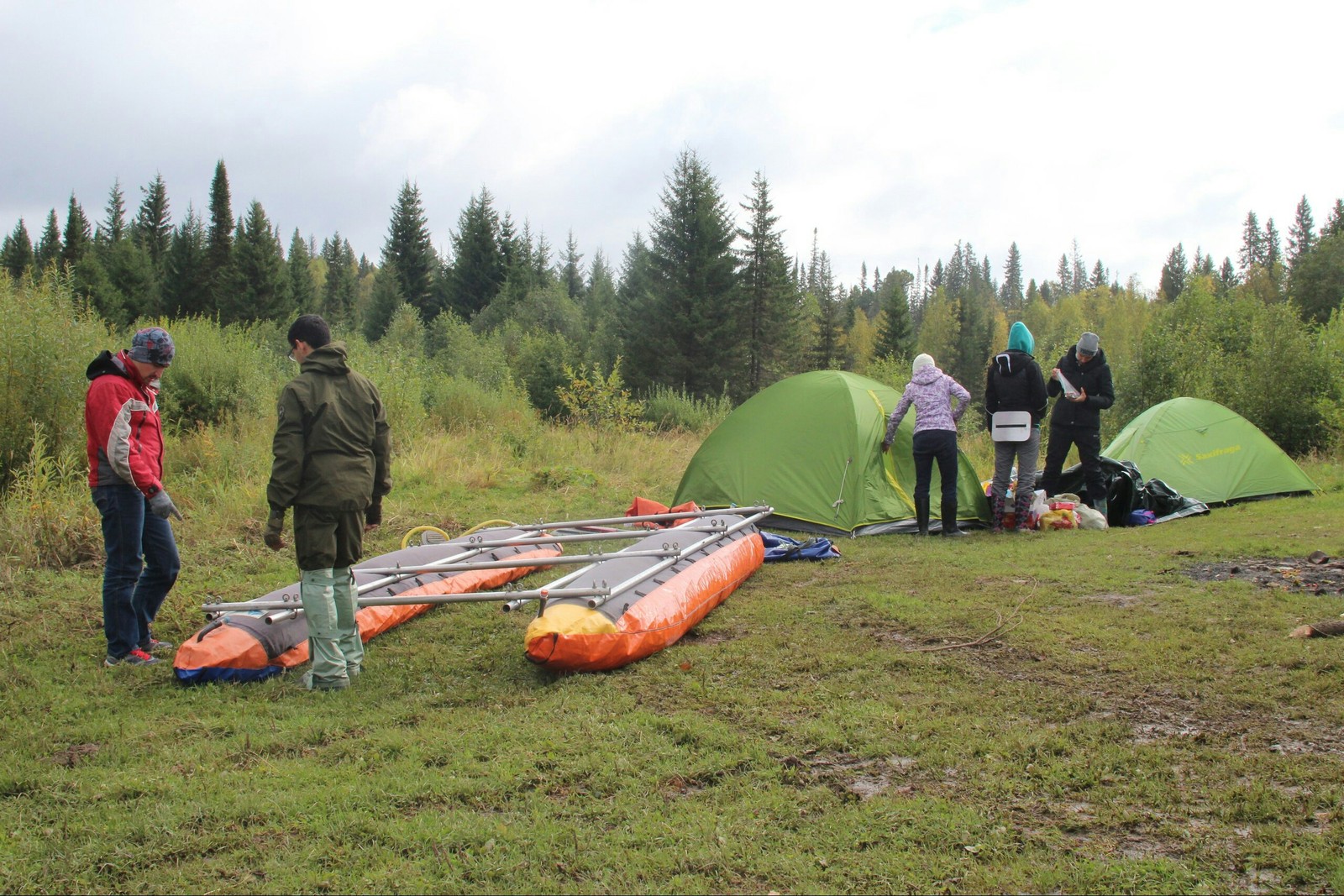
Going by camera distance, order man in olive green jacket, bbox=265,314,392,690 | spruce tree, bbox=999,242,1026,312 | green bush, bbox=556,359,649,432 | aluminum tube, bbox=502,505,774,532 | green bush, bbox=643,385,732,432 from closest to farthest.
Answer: man in olive green jacket, bbox=265,314,392,690 → aluminum tube, bbox=502,505,774,532 → green bush, bbox=556,359,649,432 → green bush, bbox=643,385,732,432 → spruce tree, bbox=999,242,1026,312

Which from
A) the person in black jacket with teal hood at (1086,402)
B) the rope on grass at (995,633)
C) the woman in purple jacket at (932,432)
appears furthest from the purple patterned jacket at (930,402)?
the rope on grass at (995,633)

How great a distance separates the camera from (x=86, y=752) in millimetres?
3551

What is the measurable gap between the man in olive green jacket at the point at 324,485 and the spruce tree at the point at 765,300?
91.6 feet

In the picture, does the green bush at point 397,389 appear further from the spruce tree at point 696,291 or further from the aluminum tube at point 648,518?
the spruce tree at point 696,291

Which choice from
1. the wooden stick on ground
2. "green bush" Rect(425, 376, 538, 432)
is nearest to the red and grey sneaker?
the wooden stick on ground

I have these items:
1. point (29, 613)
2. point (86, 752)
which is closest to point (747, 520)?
point (86, 752)

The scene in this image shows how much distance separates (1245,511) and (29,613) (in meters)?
11.2

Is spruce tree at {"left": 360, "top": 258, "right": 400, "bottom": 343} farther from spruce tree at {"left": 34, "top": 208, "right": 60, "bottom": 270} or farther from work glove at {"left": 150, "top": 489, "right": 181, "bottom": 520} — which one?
work glove at {"left": 150, "top": 489, "right": 181, "bottom": 520}

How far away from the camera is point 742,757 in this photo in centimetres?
327

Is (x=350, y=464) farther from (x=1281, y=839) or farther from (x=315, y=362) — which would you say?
(x=1281, y=839)

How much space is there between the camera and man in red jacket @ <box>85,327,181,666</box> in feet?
15.4

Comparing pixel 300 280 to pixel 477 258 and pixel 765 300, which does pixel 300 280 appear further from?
pixel 765 300

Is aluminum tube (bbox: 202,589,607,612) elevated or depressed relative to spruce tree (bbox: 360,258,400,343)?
depressed

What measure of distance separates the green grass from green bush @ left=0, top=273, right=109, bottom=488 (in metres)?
3.83
